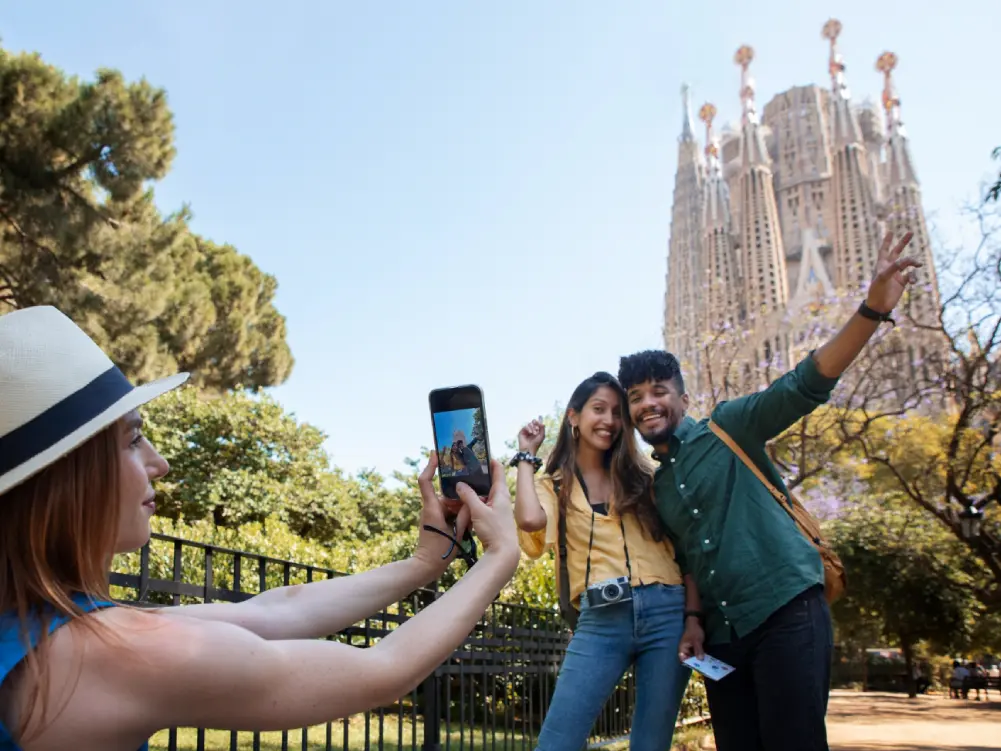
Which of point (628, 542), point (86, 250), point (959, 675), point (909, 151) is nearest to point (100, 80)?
point (86, 250)

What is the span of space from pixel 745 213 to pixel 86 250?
210ft

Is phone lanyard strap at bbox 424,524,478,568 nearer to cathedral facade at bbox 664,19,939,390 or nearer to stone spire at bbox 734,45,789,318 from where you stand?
cathedral facade at bbox 664,19,939,390

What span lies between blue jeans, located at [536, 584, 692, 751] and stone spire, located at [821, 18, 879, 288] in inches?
2631

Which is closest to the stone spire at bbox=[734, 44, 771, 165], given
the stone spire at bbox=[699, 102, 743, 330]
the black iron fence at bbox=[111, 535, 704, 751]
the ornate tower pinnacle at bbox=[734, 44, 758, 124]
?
the ornate tower pinnacle at bbox=[734, 44, 758, 124]

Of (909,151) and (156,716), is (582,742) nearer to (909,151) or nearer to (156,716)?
(156,716)

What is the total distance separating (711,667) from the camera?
2795mm

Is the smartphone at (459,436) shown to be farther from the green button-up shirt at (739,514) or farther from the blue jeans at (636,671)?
the blue jeans at (636,671)

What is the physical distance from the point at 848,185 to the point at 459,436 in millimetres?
75088

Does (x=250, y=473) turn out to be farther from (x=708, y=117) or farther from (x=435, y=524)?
(x=708, y=117)

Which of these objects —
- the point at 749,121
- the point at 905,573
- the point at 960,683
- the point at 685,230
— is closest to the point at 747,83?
the point at 749,121

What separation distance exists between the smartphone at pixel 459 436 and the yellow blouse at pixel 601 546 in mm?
1355

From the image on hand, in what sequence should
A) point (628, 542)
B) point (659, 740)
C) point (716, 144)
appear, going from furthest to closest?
point (716, 144)
point (628, 542)
point (659, 740)

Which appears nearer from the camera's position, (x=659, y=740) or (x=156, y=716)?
(x=156, y=716)

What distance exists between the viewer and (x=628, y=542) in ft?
10.4
